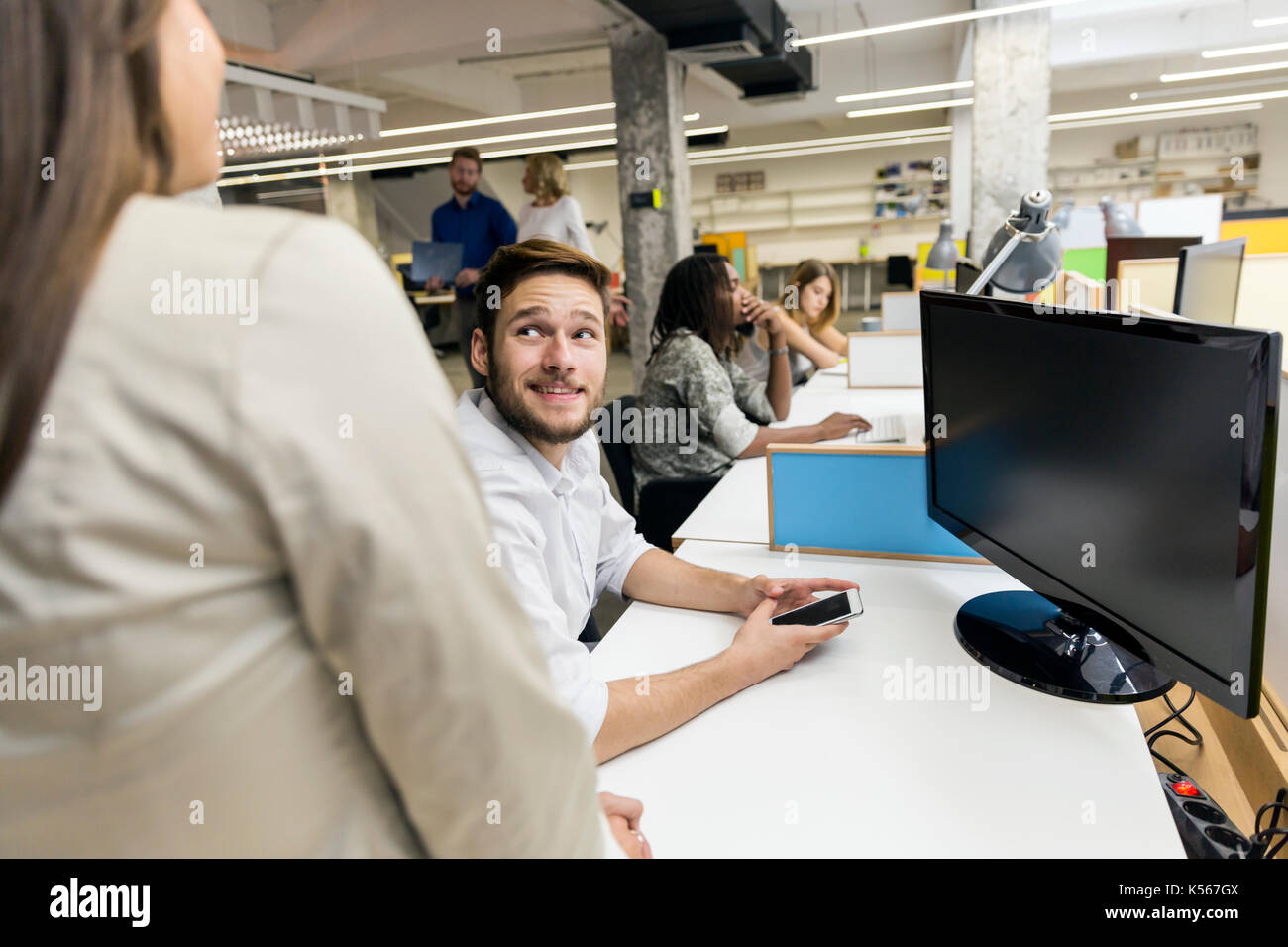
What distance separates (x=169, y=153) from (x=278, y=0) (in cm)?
730

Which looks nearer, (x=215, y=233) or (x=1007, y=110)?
(x=215, y=233)

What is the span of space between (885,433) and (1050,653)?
121 centimetres

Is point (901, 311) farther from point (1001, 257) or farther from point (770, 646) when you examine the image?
point (770, 646)

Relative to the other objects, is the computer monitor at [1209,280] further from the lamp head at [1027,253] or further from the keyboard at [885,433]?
the keyboard at [885,433]

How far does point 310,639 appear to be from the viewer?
44 centimetres

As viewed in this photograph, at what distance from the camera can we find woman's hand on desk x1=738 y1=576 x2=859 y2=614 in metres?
1.35

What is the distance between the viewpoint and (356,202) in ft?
41.4

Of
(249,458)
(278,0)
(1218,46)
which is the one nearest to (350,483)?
(249,458)

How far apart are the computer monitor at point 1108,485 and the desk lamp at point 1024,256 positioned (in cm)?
40

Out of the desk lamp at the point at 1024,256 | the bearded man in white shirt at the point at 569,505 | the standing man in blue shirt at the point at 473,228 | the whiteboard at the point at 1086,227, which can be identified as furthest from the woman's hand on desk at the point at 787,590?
the whiteboard at the point at 1086,227

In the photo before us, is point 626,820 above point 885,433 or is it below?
below

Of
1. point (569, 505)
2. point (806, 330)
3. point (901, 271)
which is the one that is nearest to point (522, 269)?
point (569, 505)

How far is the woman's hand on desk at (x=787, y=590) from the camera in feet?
4.42

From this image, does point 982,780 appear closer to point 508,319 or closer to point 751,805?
point 751,805
